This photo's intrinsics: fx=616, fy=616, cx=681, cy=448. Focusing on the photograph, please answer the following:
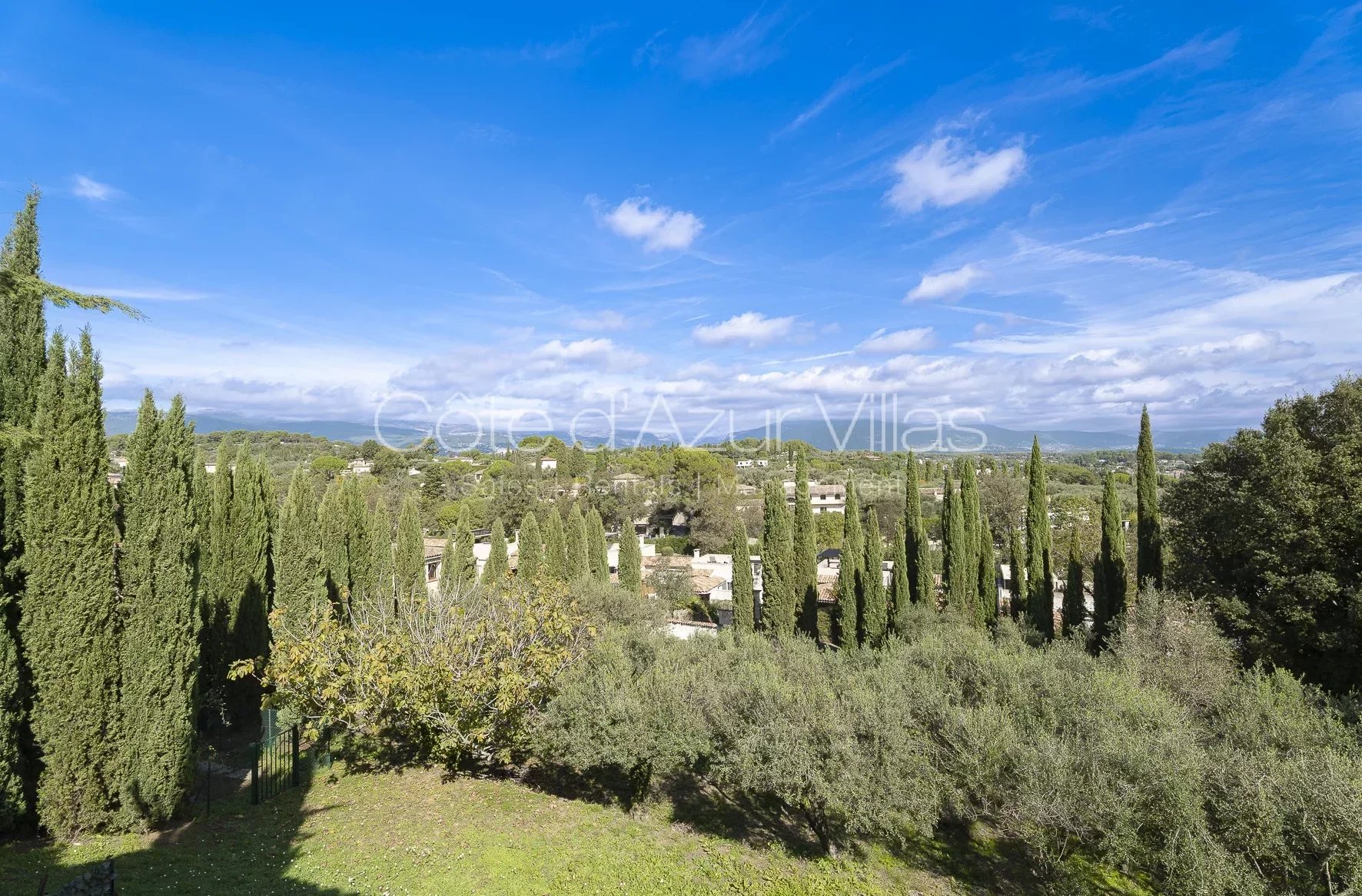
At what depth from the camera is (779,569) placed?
23875mm

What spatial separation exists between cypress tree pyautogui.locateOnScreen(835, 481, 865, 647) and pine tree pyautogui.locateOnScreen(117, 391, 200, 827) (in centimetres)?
1996

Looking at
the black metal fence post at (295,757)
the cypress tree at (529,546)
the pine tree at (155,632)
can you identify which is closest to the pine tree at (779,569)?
the cypress tree at (529,546)

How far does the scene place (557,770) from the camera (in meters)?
12.3

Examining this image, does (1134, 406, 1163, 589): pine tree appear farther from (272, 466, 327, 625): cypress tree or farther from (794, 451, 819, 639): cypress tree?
(272, 466, 327, 625): cypress tree

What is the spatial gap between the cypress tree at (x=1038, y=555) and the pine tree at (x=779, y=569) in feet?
27.9

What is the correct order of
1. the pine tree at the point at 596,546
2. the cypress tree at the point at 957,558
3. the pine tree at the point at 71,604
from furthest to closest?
1. the pine tree at the point at 596,546
2. the cypress tree at the point at 957,558
3. the pine tree at the point at 71,604

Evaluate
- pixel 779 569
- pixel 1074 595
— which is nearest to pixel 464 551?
pixel 779 569

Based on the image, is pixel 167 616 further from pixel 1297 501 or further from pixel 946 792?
pixel 1297 501

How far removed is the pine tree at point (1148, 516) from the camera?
19.8m

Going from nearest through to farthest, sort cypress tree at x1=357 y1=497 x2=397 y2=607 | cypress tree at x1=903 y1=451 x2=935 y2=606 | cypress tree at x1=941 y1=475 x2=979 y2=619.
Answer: cypress tree at x1=357 y1=497 x2=397 y2=607, cypress tree at x1=903 y1=451 x2=935 y2=606, cypress tree at x1=941 y1=475 x2=979 y2=619

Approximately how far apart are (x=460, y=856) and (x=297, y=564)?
10.1 m

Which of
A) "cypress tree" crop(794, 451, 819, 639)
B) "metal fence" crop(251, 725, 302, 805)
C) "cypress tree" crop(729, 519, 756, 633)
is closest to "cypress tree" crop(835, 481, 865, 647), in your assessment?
"cypress tree" crop(794, 451, 819, 639)

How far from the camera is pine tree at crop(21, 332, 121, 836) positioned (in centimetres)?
798

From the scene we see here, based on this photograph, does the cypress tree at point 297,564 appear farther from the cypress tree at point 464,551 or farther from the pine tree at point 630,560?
the pine tree at point 630,560
